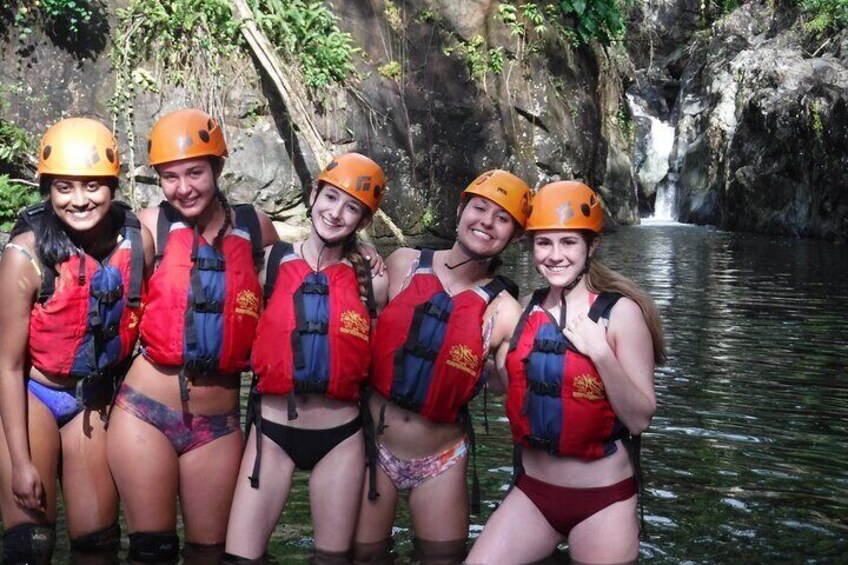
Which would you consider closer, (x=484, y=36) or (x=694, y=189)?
(x=484, y=36)

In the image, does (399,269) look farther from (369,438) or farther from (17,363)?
(17,363)

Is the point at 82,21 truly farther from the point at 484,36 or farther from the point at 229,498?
the point at 229,498

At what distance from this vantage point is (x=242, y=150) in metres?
17.8

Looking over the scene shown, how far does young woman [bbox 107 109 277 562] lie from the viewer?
4.53m

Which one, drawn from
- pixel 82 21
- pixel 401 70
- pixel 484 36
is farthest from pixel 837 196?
pixel 82 21

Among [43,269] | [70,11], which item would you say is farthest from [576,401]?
[70,11]

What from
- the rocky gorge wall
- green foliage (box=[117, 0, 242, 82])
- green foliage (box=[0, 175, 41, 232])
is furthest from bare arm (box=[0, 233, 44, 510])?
green foliage (box=[117, 0, 242, 82])

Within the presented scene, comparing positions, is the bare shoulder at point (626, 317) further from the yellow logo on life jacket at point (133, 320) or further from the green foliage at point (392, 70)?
the green foliage at point (392, 70)

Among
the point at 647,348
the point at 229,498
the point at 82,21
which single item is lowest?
the point at 229,498

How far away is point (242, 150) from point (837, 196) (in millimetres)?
13161

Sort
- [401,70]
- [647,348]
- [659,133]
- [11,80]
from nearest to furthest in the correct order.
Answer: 1. [647,348]
2. [11,80]
3. [401,70]
4. [659,133]

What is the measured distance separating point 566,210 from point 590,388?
0.77 metres

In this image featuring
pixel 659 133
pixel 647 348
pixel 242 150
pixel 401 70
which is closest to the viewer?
pixel 647 348

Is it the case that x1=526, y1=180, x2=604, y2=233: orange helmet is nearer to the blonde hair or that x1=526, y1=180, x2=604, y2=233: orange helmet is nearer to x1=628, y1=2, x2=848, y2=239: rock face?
the blonde hair
